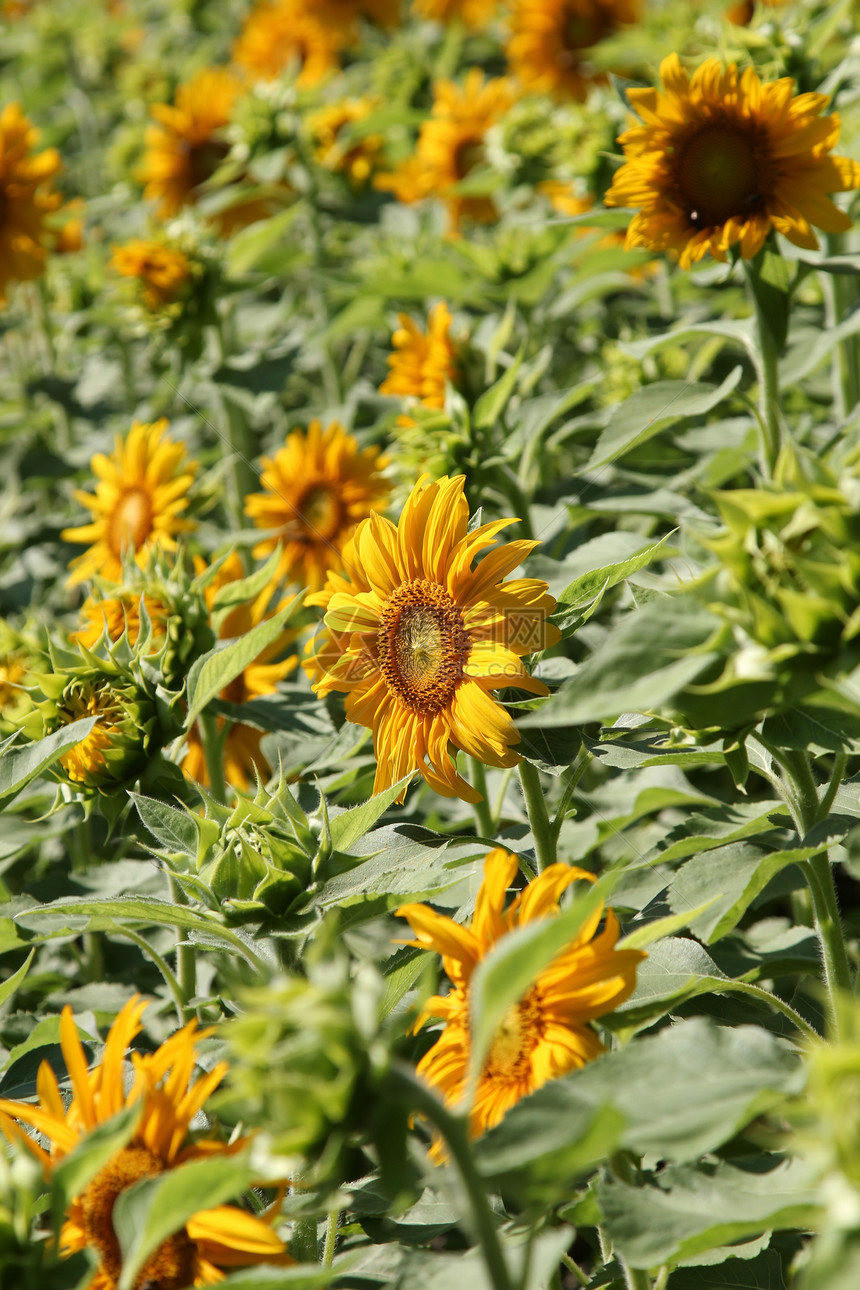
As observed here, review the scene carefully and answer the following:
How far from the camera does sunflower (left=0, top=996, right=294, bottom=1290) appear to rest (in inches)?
Result: 35.3

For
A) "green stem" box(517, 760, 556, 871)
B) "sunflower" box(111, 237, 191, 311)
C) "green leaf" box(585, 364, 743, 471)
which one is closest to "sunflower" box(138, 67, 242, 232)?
"sunflower" box(111, 237, 191, 311)

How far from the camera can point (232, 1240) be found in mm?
878

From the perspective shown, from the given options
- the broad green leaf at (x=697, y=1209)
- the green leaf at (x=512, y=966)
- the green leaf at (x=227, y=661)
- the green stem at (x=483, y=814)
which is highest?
the green leaf at (x=512, y=966)

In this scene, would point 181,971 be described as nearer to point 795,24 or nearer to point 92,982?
point 92,982

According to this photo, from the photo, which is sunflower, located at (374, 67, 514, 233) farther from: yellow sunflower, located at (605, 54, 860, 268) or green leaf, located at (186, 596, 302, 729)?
green leaf, located at (186, 596, 302, 729)

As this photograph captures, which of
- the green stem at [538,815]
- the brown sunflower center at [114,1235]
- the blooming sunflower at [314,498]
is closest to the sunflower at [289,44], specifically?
the blooming sunflower at [314,498]

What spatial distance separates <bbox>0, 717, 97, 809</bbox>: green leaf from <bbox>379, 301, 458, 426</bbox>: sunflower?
2.70ft

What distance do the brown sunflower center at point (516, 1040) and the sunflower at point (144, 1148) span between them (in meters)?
0.22

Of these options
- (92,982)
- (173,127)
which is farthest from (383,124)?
(92,982)

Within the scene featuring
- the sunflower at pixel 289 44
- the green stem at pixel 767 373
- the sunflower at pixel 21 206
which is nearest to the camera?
the green stem at pixel 767 373

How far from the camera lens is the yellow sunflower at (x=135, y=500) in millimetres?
2057

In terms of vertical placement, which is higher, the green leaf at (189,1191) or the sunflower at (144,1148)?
the green leaf at (189,1191)

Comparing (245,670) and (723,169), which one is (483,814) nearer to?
(245,670)

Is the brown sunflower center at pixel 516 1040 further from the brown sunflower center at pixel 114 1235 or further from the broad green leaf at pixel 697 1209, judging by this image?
the brown sunflower center at pixel 114 1235
